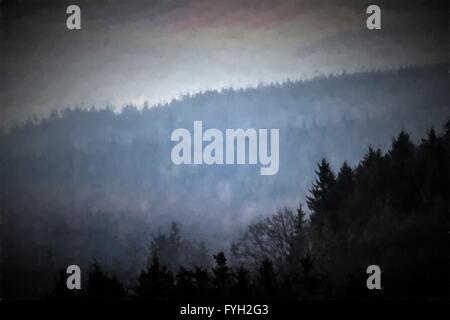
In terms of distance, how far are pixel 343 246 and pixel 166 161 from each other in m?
1.84

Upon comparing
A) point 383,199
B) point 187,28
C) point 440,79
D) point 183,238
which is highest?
point 187,28

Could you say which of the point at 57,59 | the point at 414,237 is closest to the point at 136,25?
the point at 57,59

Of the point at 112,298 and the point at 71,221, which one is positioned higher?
the point at 71,221

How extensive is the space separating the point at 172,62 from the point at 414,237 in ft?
9.12

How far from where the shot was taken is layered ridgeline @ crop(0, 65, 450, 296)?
5.20 m

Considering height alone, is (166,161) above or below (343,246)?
above

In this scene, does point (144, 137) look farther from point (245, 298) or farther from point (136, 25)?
point (245, 298)

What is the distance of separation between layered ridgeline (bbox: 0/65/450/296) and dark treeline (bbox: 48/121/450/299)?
0.49 ft

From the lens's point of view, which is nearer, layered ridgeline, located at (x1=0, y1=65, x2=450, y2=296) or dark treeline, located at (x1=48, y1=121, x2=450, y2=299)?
dark treeline, located at (x1=48, y1=121, x2=450, y2=299)

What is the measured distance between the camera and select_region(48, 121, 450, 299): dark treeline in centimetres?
493

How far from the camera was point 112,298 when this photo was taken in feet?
15.6

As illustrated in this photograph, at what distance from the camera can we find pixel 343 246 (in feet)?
16.8

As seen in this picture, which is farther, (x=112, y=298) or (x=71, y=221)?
(x=71, y=221)
